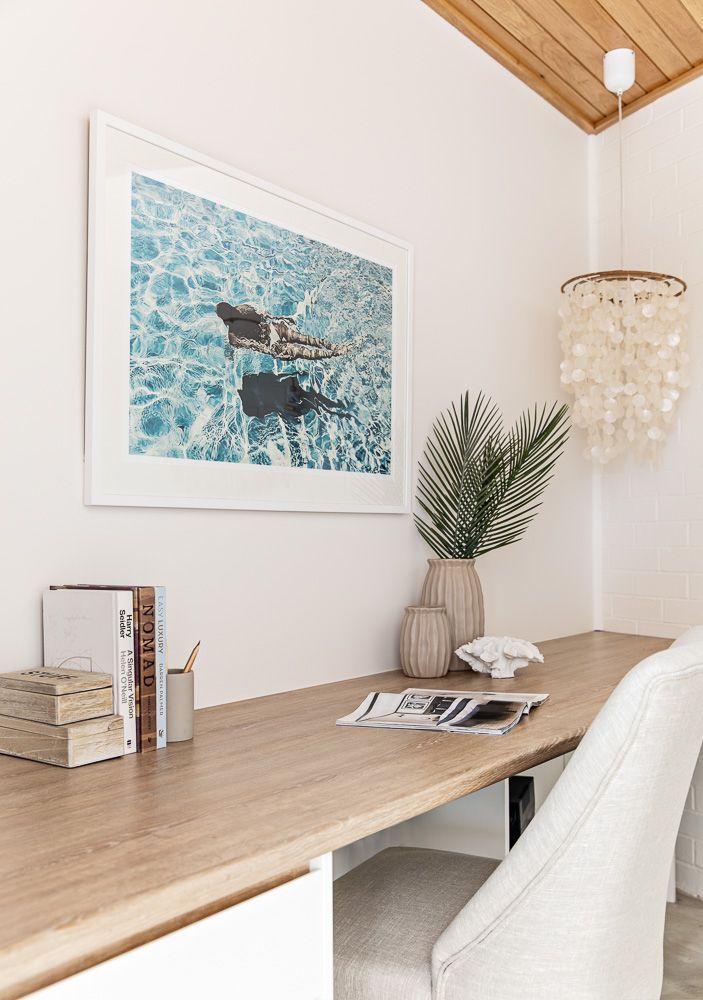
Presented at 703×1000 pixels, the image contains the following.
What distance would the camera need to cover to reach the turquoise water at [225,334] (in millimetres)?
1479

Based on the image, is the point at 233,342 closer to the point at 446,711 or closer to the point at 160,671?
the point at 160,671

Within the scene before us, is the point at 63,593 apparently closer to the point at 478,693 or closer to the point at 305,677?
the point at 305,677

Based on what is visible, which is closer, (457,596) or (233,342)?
(233,342)

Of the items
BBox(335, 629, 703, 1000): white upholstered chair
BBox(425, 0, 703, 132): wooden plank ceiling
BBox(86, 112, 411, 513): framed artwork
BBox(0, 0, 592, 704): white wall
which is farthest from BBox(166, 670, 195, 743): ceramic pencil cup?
BBox(425, 0, 703, 132): wooden plank ceiling

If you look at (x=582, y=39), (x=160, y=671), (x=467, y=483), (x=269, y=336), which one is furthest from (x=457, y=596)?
(x=582, y=39)

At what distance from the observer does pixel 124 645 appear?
1.21 metres

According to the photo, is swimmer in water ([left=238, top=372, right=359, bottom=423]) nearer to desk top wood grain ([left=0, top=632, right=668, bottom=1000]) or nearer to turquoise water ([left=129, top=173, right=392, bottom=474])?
turquoise water ([left=129, top=173, right=392, bottom=474])

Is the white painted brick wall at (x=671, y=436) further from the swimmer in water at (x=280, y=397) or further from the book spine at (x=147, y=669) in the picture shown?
the book spine at (x=147, y=669)

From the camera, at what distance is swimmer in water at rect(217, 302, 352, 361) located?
1.62 m

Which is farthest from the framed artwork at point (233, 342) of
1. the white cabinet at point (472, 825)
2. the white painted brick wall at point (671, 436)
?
the white painted brick wall at point (671, 436)

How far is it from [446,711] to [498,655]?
42cm

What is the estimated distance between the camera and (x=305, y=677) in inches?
69.7

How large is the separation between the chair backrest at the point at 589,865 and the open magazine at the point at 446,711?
1.22 feet

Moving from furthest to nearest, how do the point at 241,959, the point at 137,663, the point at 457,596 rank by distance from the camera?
the point at 457,596 → the point at 137,663 → the point at 241,959
